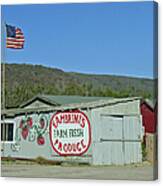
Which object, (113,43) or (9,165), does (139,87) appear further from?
(9,165)

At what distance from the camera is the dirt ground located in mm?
7965

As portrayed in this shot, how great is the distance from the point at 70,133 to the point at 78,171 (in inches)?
14.8

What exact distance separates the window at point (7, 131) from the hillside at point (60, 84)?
191 millimetres

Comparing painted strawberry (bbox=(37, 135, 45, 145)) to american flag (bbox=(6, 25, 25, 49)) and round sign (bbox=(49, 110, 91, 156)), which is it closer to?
round sign (bbox=(49, 110, 91, 156))

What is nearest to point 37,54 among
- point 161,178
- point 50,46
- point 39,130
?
point 50,46

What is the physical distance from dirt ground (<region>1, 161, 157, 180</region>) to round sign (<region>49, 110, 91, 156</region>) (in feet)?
0.54

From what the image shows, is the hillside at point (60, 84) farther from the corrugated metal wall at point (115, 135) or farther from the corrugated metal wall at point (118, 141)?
the corrugated metal wall at point (118, 141)

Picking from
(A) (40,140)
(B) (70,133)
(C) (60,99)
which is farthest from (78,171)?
(C) (60,99)

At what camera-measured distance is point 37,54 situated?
819 centimetres

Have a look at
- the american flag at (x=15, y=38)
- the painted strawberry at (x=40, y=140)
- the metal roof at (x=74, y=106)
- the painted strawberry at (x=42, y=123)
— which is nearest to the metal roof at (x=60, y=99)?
the metal roof at (x=74, y=106)

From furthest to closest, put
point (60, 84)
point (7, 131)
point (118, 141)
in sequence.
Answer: point (7, 131) < point (60, 84) < point (118, 141)

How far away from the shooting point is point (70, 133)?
26.9ft

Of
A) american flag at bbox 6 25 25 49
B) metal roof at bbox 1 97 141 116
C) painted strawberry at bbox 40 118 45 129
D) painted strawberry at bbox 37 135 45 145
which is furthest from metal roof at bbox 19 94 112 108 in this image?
american flag at bbox 6 25 25 49

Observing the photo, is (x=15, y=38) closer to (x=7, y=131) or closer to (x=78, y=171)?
(x=7, y=131)
